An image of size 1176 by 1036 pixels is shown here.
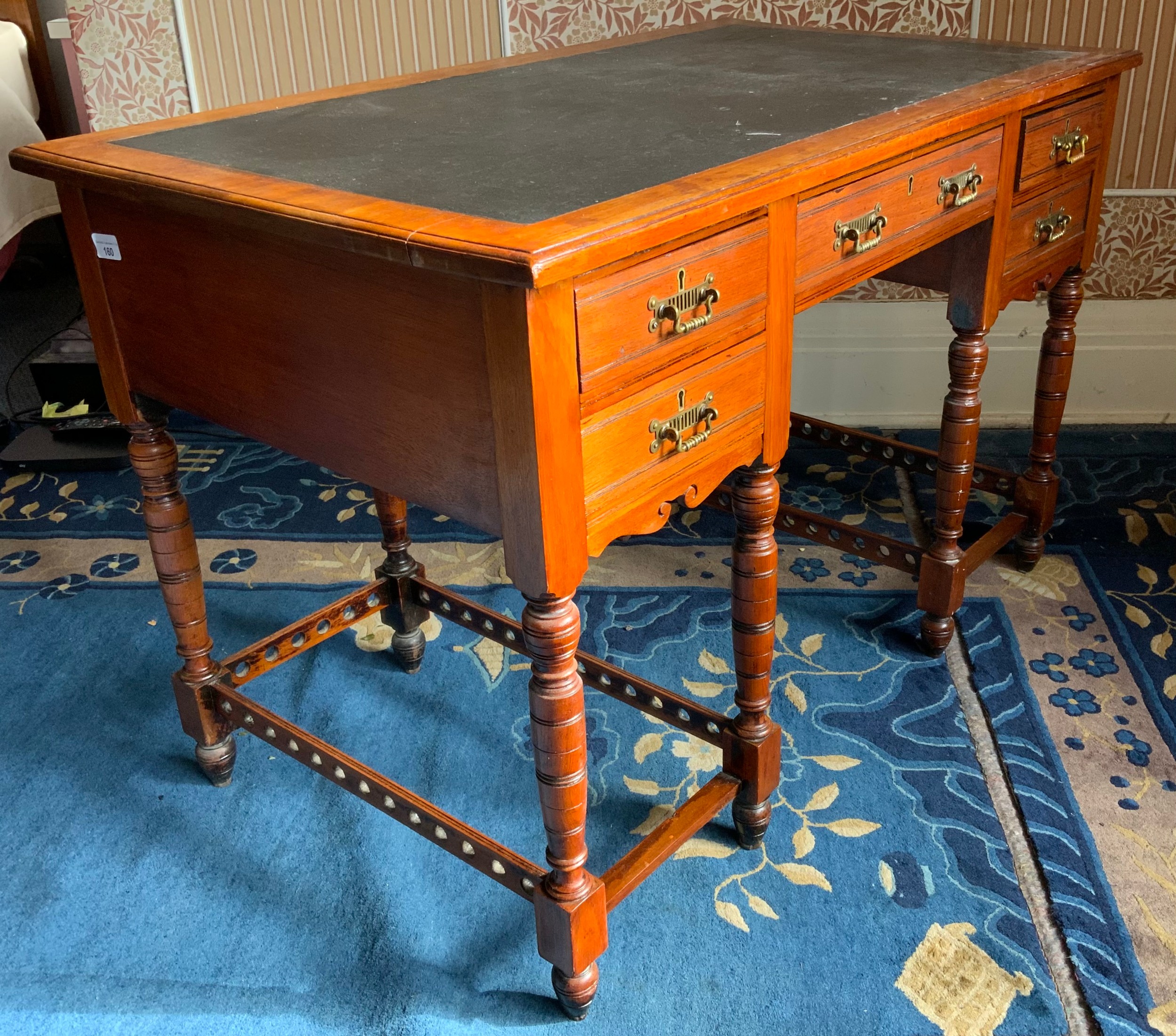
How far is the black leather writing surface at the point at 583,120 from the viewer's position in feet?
4.15

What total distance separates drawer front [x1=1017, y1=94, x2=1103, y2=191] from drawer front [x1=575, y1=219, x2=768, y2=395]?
0.74 m

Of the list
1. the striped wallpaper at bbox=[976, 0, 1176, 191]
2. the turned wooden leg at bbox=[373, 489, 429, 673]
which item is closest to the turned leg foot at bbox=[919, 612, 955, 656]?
the turned wooden leg at bbox=[373, 489, 429, 673]

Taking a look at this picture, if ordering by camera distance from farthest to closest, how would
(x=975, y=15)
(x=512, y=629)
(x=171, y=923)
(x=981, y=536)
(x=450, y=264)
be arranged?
(x=975, y=15) → (x=981, y=536) → (x=512, y=629) → (x=171, y=923) → (x=450, y=264)

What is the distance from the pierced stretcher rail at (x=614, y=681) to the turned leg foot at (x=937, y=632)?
1.81 feet

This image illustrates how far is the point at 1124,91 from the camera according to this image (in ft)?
9.00

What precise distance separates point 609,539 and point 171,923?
90 centimetres

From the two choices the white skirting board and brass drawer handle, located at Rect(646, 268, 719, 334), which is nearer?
brass drawer handle, located at Rect(646, 268, 719, 334)

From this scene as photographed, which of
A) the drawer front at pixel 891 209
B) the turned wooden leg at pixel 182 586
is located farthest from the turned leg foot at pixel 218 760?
the drawer front at pixel 891 209

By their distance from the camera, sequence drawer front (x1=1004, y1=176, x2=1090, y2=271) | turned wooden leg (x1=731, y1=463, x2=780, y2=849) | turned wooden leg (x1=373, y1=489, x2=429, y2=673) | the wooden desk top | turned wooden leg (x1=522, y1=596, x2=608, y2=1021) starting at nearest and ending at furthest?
the wooden desk top < turned wooden leg (x1=522, y1=596, x2=608, y2=1021) < turned wooden leg (x1=731, y1=463, x2=780, y2=849) < drawer front (x1=1004, y1=176, x2=1090, y2=271) < turned wooden leg (x1=373, y1=489, x2=429, y2=673)

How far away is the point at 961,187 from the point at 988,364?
1476 millimetres

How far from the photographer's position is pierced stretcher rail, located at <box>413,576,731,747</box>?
1.72 m

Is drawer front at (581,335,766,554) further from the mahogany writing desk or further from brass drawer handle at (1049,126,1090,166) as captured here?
brass drawer handle at (1049,126,1090,166)

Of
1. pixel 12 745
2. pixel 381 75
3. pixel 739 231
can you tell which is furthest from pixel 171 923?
pixel 381 75

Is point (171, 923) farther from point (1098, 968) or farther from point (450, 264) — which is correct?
point (1098, 968)
